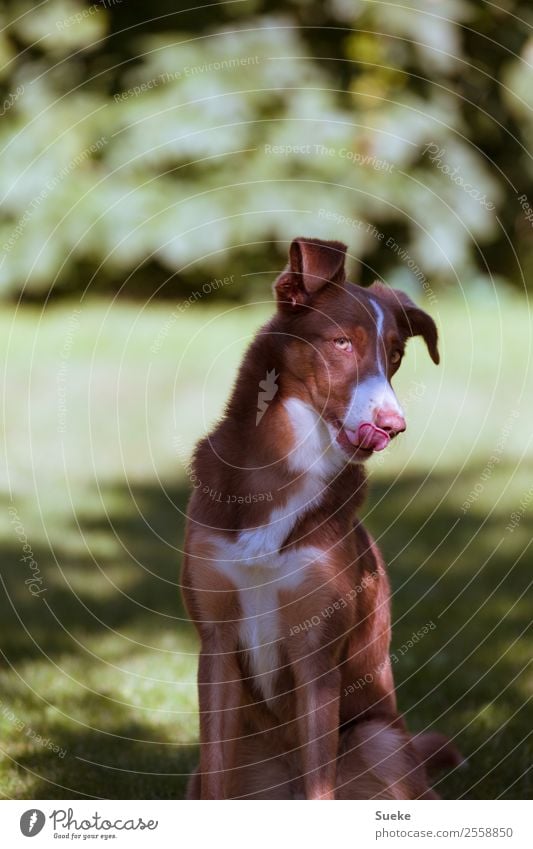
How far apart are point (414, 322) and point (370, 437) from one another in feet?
1.96

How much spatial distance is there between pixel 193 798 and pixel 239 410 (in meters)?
1.48

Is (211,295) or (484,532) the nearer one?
(484,532)

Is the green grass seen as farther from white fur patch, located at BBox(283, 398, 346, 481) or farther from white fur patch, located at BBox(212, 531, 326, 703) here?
white fur patch, located at BBox(212, 531, 326, 703)

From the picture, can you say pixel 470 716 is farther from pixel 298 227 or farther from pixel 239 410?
pixel 298 227

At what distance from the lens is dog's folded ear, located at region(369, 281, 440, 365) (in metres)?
→ 4.30

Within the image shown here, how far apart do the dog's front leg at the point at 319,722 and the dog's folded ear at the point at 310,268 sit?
125 cm

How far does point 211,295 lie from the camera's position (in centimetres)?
1365

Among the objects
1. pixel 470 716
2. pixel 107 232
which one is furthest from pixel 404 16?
pixel 470 716

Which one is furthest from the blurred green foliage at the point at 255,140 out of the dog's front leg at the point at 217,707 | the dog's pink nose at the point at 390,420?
the dog's pink nose at the point at 390,420

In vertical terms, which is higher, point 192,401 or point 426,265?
point 426,265

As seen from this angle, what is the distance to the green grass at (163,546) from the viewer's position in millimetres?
6059
